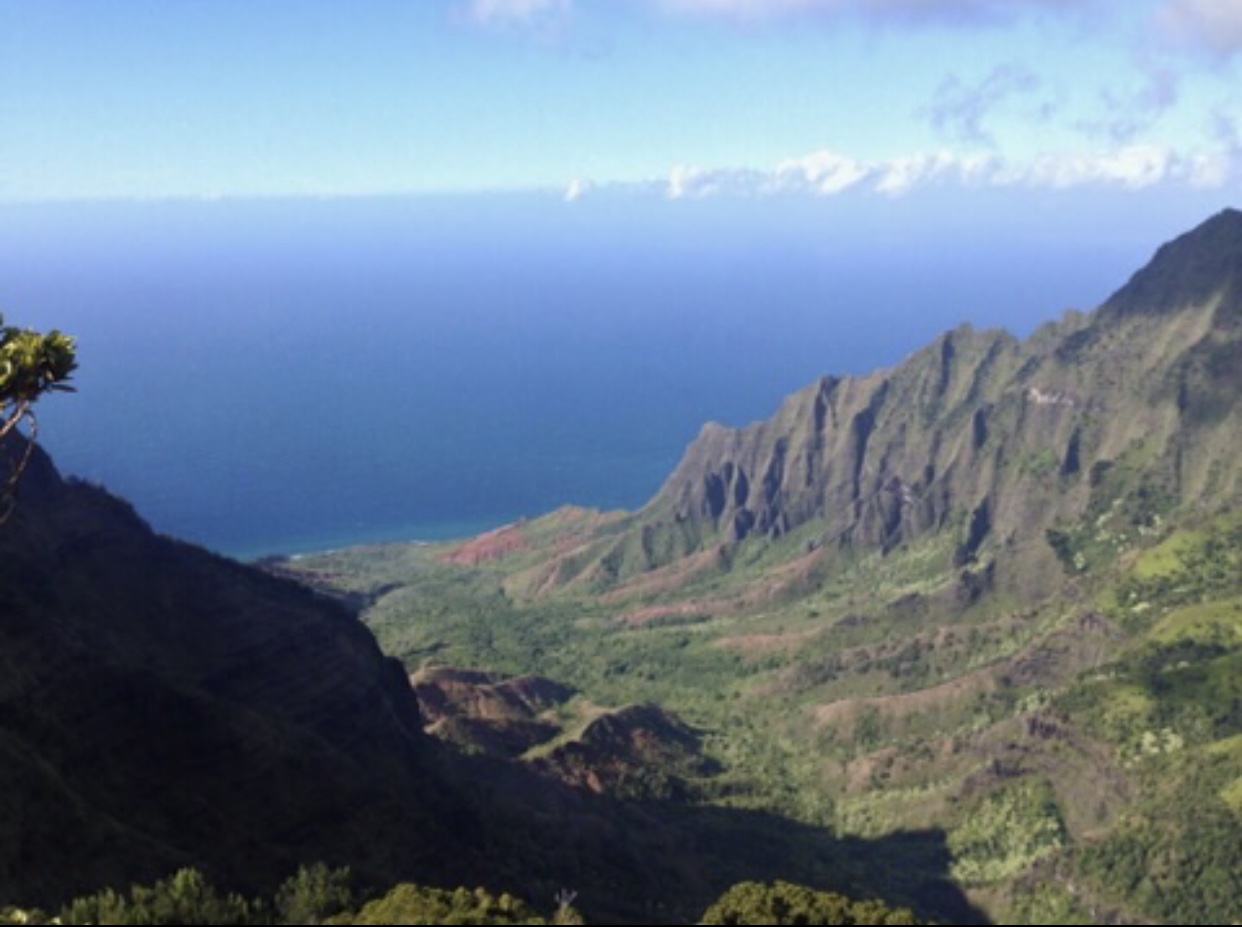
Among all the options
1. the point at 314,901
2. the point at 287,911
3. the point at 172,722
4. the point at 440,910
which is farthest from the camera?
the point at 172,722

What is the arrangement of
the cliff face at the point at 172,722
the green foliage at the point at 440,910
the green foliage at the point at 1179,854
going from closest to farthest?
the green foliage at the point at 440,910, the cliff face at the point at 172,722, the green foliage at the point at 1179,854

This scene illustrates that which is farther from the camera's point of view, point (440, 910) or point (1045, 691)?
point (1045, 691)

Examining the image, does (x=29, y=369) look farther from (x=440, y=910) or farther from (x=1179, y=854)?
(x=1179, y=854)

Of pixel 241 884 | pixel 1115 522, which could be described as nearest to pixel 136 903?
pixel 241 884

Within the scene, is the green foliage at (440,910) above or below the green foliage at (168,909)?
below

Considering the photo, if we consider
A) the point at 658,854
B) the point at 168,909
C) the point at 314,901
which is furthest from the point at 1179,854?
the point at 168,909

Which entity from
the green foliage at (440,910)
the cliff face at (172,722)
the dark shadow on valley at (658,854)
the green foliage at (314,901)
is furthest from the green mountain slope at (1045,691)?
the green foliage at (440,910)

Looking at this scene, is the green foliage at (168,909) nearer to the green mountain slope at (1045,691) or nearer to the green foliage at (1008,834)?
the green mountain slope at (1045,691)
